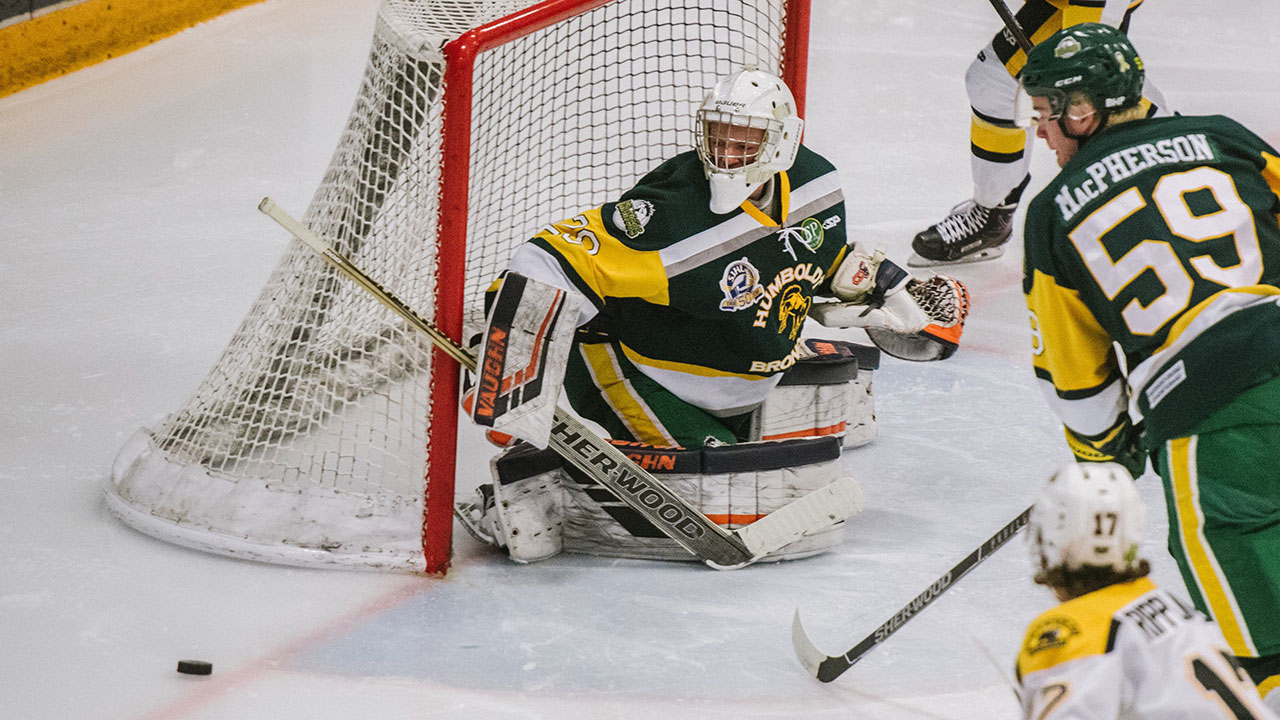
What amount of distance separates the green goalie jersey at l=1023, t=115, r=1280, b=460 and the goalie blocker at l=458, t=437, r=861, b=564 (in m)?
0.82

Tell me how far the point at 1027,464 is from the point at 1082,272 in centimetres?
135

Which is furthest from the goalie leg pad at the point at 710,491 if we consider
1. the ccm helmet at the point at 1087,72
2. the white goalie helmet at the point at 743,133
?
the ccm helmet at the point at 1087,72

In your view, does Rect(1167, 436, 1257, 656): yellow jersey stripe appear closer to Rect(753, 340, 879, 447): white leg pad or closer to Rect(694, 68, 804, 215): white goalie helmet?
Rect(694, 68, 804, 215): white goalie helmet

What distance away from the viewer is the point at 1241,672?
5.30 ft

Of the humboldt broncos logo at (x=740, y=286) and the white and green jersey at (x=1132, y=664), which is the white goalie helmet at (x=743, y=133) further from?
the white and green jersey at (x=1132, y=664)

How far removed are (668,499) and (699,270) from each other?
1.38 ft

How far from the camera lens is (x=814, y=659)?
8.47ft

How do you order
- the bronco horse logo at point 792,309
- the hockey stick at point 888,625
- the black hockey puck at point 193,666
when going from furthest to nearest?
the bronco horse logo at point 792,309
the black hockey puck at point 193,666
the hockey stick at point 888,625

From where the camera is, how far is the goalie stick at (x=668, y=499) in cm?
277

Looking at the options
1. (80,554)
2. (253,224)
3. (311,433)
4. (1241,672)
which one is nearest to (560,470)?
(311,433)

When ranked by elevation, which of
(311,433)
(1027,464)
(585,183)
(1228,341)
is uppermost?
(1228,341)

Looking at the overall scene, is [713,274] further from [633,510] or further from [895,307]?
[895,307]

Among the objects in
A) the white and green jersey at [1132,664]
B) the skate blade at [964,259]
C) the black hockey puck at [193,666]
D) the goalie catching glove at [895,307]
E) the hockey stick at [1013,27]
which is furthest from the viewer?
the skate blade at [964,259]

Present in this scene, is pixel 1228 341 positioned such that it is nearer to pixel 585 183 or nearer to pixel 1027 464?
pixel 1027 464
